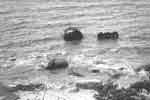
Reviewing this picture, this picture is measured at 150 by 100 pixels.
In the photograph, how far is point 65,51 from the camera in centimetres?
1478

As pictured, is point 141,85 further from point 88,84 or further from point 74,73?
A: point 74,73

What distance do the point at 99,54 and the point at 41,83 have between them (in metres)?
4.29

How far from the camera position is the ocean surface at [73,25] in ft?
46.7

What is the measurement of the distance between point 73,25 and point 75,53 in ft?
19.1

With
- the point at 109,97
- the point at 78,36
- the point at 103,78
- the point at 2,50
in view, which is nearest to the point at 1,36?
the point at 2,50

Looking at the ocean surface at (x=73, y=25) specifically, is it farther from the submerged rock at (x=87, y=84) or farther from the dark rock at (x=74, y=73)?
the submerged rock at (x=87, y=84)

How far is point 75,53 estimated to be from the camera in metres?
14.4

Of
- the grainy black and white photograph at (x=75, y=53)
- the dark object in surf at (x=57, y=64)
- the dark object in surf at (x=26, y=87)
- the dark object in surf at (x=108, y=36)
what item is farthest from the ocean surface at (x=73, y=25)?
the dark object in surf at (x=26, y=87)

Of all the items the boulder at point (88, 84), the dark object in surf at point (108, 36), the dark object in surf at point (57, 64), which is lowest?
the boulder at point (88, 84)

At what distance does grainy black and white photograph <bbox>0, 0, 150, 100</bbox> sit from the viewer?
10203 mm

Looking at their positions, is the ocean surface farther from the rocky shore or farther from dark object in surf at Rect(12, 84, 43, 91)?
dark object in surf at Rect(12, 84, 43, 91)

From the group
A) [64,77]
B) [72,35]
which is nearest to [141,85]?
[64,77]

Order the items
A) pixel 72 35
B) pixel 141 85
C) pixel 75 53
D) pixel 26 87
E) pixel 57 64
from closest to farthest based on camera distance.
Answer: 1. pixel 141 85
2. pixel 26 87
3. pixel 57 64
4. pixel 75 53
5. pixel 72 35

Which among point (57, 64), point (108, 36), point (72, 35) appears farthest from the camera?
point (108, 36)
